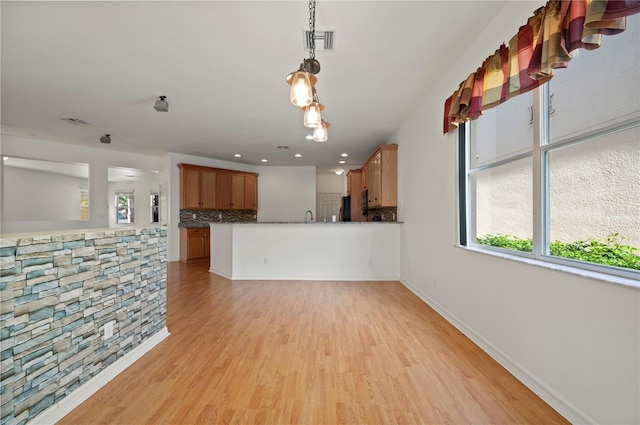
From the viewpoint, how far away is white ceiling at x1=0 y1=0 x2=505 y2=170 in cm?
209

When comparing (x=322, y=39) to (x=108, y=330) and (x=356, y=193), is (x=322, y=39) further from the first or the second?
(x=356, y=193)

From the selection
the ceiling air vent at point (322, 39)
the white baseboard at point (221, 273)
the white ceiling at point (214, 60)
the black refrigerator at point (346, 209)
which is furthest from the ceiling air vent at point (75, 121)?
the black refrigerator at point (346, 209)

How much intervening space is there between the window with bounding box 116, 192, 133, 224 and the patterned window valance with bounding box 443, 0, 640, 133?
11.3m

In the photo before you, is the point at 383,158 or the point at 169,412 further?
the point at 383,158

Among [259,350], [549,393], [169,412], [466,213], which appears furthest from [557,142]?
[169,412]

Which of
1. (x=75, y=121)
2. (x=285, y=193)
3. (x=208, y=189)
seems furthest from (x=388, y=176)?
(x=75, y=121)

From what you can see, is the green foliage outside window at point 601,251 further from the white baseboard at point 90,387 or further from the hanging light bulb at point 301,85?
the white baseboard at point 90,387

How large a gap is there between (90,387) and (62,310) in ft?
1.90

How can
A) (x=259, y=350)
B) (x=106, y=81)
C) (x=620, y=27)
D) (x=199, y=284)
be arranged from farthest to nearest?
(x=199, y=284) → (x=106, y=81) → (x=259, y=350) → (x=620, y=27)

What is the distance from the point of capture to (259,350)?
236 centimetres

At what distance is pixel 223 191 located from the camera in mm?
7656

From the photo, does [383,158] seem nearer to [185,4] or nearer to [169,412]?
[185,4]

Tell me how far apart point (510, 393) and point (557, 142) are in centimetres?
164

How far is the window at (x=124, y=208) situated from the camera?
9930mm
